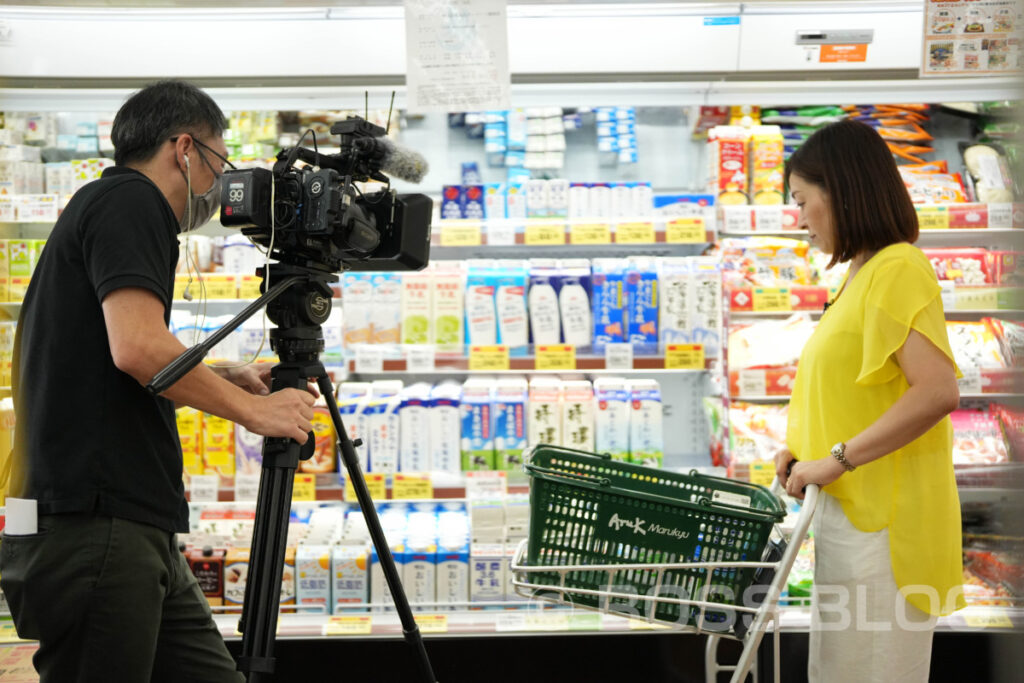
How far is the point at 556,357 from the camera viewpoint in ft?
8.43

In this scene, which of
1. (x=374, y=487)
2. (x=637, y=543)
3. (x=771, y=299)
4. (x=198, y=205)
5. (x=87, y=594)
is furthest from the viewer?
(x=771, y=299)

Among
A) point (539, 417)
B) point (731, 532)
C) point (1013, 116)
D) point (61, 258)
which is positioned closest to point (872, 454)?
point (731, 532)

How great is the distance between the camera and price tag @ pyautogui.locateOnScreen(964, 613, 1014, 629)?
229cm

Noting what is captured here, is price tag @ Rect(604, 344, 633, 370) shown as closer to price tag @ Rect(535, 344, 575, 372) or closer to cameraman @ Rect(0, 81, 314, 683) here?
price tag @ Rect(535, 344, 575, 372)

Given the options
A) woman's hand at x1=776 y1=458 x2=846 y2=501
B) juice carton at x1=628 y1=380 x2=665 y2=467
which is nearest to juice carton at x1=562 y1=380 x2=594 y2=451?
juice carton at x1=628 y1=380 x2=665 y2=467

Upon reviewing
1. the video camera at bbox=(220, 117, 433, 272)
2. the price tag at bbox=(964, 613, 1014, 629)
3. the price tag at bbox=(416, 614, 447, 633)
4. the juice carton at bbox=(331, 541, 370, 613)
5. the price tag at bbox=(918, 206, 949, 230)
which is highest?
the price tag at bbox=(918, 206, 949, 230)

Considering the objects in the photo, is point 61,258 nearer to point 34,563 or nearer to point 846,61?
point 34,563

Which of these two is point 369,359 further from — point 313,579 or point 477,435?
point 313,579

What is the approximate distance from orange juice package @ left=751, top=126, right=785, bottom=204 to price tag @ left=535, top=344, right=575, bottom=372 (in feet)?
2.94

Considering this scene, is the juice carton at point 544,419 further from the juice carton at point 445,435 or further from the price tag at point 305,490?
the price tag at point 305,490

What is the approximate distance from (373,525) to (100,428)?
1.85 feet

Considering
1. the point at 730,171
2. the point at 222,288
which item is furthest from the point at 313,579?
the point at 730,171

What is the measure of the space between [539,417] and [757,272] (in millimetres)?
931

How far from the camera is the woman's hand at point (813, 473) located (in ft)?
4.94
